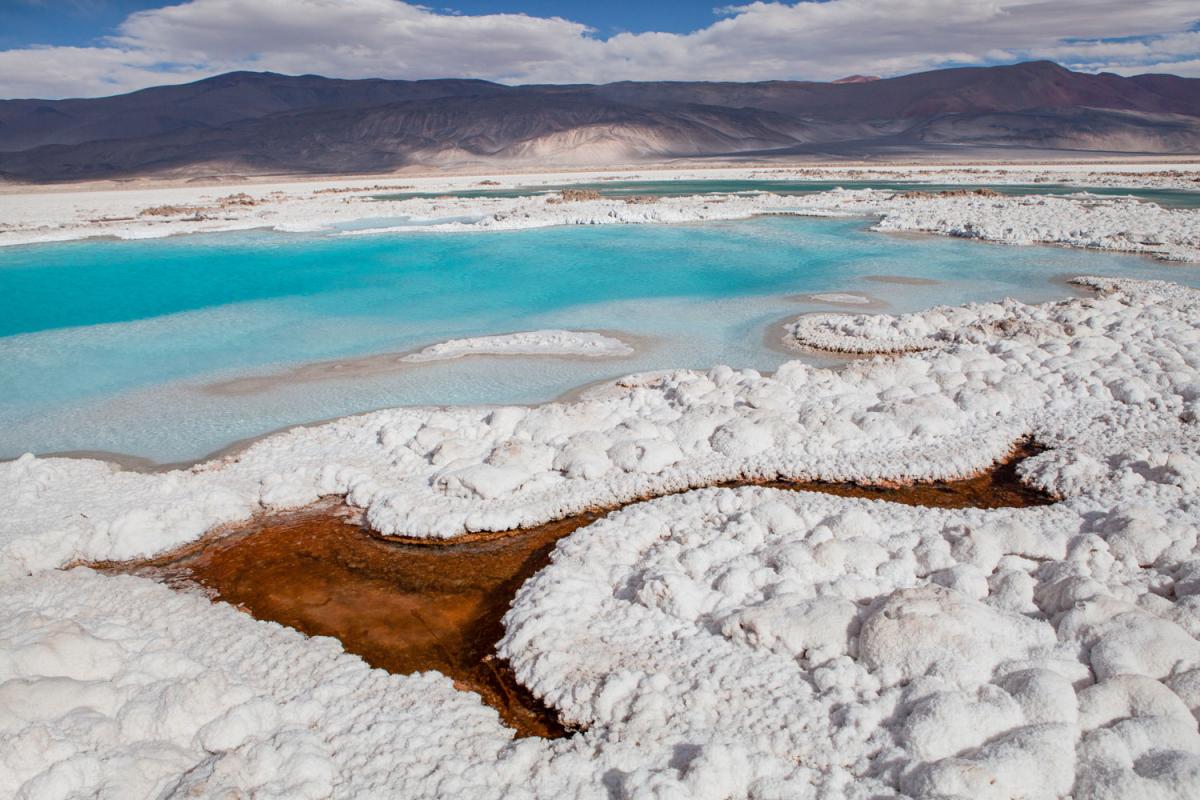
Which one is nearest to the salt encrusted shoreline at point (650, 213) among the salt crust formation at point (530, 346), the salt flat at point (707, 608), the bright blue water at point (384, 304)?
the bright blue water at point (384, 304)

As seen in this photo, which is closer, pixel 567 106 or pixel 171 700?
pixel 171 700

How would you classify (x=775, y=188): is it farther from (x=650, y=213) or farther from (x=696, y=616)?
(x=696, y=616)

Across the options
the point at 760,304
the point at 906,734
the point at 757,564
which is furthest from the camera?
the point at 760,304

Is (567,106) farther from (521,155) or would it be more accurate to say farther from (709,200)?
(709,200)

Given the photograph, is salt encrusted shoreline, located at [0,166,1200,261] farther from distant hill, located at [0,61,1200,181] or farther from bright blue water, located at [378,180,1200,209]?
distant hill, located at [0,61,1200,181]

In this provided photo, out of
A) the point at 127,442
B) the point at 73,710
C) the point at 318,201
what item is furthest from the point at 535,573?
the point at 318,201

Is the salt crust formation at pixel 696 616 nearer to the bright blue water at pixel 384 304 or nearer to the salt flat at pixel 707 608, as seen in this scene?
the salt flat at pixel 707 608

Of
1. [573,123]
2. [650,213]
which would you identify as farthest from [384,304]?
[573,123]
